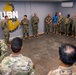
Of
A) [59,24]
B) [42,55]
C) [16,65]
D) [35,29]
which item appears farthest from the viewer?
[59,24]

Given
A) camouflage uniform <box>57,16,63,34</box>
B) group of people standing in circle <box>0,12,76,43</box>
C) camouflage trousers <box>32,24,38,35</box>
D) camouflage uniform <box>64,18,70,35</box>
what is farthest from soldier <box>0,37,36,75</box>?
camouflage uniform <box>57,16,63,34</box>

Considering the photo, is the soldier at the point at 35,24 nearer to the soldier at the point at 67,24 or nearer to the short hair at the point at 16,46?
the soldier at the point at 67,24

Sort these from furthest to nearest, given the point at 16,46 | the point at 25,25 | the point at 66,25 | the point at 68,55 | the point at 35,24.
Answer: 1. the point at 66,25
2. the point at 35,24
3. the point at 25,25
4. the point at 16,46
5. the point at 68,55

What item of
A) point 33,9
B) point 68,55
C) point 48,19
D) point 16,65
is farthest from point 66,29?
point 68,55

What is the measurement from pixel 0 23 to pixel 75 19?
4.21 m

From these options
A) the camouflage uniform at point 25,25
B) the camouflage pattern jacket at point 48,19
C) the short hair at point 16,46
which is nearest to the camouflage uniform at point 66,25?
the camouflage pattern jacket at point 48,19

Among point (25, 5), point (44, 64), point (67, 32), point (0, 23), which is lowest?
point (44, 64)

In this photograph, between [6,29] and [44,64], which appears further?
[6,29]

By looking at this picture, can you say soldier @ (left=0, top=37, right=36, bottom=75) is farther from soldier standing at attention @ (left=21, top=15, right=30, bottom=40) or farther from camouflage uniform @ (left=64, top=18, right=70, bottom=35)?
camouflage uniform @ (left=64, top=18, right=70, bottom=35)

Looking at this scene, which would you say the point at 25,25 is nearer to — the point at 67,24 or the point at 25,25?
the point at 25,25

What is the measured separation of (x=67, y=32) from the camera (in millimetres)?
8875

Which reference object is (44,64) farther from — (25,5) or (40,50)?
(25,5)

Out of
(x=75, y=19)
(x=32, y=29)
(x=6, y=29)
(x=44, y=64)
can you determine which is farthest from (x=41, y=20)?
(x=44, y=64)

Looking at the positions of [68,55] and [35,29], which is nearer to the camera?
[68,55]
